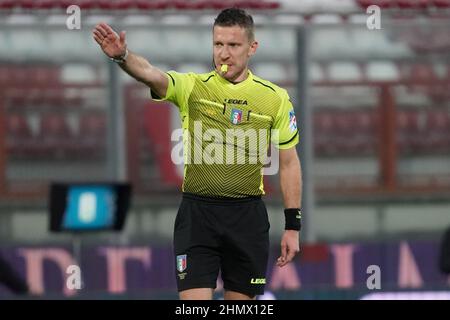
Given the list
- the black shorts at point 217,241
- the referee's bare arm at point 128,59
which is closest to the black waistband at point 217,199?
the black shorts at point 217,241

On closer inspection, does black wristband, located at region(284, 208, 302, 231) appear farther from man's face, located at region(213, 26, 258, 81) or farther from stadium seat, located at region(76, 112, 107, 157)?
stadium seat, located at region(76, 112, 107, 157)

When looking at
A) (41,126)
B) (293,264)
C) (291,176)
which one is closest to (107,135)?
(41,126)

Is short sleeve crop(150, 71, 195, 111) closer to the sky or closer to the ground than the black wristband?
closer to the sky

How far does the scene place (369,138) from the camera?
46.1 ft

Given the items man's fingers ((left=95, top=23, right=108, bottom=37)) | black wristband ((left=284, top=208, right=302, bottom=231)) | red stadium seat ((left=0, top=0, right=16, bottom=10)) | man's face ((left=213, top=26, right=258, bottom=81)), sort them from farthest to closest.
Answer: red stadium seat ((left=0, top=0, right=16, bottom=10)), black wristband ((left=284, top=208, right=302, bottom=231)), man's face ((left=213, top=26, right=258, bottom=81)), man's fingers ((left=95, top=23, right=108, bottom=37))

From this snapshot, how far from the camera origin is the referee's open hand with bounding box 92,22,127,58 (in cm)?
645

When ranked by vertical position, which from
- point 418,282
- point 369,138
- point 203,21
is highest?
point 203,21

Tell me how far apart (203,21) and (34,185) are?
7.40ft

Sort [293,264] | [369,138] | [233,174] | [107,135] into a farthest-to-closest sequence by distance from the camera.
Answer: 1. [369,138]
2. [107,135]
3. [293,264]
4. [233,174]

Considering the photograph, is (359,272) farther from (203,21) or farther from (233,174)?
(233,174)

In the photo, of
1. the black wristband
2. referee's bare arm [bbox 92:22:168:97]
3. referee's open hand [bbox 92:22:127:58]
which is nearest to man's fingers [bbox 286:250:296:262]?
the black wristband

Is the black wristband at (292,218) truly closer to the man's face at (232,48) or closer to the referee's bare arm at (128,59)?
the man's face at (232,48)

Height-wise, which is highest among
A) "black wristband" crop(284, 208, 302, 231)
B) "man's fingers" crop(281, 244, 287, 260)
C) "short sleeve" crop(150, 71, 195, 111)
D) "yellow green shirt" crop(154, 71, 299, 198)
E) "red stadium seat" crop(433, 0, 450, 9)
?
"red stadium seat" crop(433, 0, 450, 9)

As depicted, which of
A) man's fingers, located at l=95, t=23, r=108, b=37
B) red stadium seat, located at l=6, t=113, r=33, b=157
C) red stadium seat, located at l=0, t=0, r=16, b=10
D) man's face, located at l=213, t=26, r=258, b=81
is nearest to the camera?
man's fingers, located at l=95, t=23, r=108, b=37
